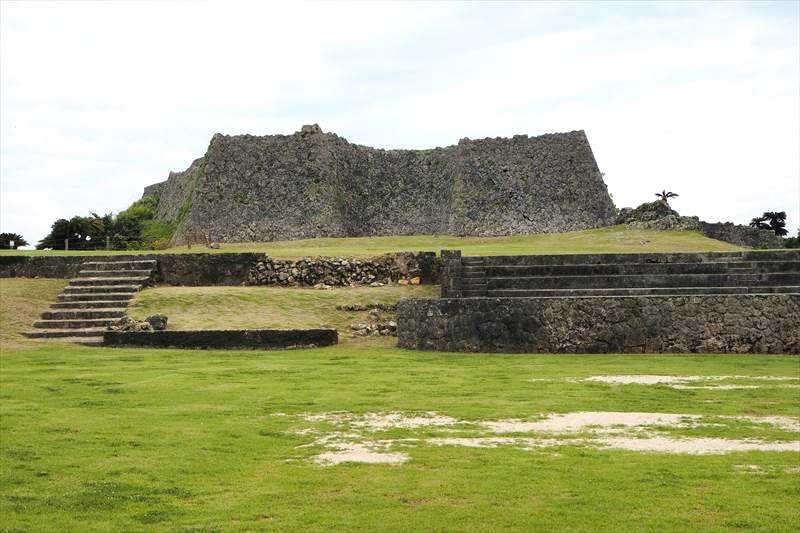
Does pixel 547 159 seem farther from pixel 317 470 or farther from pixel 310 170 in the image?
pixel 317 470

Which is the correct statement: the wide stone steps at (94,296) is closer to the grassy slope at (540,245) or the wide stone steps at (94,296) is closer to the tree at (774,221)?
the grassy slope at (540,245)

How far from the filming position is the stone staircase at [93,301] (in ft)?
51.6

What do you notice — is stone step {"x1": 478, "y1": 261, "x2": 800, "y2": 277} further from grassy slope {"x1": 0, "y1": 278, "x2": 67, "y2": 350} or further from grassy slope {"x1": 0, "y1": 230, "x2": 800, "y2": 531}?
grassy slope {"x1": 0, "y1": 278, "x2": 67, "y2": 350}

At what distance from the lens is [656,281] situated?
16203 mm

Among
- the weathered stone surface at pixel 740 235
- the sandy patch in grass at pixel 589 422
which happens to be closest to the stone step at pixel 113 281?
the sandy patch in grass at pixel 589 422

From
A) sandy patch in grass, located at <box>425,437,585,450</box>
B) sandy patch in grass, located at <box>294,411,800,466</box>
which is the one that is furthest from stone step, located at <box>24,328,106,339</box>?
sandy patch in grass, located at <box>425,437,585,450</box>

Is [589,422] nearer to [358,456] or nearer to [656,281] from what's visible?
[358,456]

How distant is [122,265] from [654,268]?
11.1 m

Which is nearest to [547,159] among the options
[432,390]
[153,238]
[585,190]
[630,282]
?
[585,190]

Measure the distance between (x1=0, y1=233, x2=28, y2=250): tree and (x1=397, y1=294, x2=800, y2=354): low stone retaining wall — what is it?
1960 cm

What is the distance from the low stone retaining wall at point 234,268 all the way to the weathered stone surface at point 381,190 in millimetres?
18316

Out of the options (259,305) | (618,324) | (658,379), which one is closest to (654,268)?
(618,324)

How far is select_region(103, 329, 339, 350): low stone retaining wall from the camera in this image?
14984 mm

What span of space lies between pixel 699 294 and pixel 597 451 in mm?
9159
